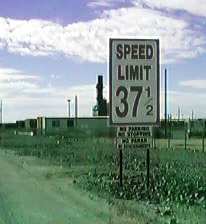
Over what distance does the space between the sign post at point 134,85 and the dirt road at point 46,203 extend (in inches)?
67.1

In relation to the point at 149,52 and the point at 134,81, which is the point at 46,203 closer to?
the point at 134,81

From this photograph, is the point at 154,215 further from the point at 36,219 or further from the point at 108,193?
the point at 108,193

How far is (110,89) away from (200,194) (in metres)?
3.10

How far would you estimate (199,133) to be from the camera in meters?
66.1

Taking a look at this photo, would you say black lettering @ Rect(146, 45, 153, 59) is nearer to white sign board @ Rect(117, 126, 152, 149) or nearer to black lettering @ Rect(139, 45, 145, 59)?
black lettering @ Rect(139, 45, 145, 59)

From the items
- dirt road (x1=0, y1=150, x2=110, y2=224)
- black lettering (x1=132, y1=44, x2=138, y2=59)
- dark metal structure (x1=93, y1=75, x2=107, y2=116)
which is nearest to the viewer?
dirt road (x1=0, y1=150, x2=110, y2=224)

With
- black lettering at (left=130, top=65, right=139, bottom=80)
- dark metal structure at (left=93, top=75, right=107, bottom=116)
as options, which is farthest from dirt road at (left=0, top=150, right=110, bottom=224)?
dark metal structure at (left=93, top=75, right=107, bottom=116)

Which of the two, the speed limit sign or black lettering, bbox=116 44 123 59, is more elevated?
black lettering, bbox=116 44 123 59

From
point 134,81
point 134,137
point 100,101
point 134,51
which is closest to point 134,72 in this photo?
point 134,81

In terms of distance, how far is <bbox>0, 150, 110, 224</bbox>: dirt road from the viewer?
417 inches

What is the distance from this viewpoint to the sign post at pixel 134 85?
12000 mm

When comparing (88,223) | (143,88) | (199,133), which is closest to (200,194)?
(143,88)

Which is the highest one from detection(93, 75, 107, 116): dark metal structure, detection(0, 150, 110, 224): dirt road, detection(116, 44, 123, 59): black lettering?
detection(93, 75, 107, 116): dark metal structure

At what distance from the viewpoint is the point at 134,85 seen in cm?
1217
